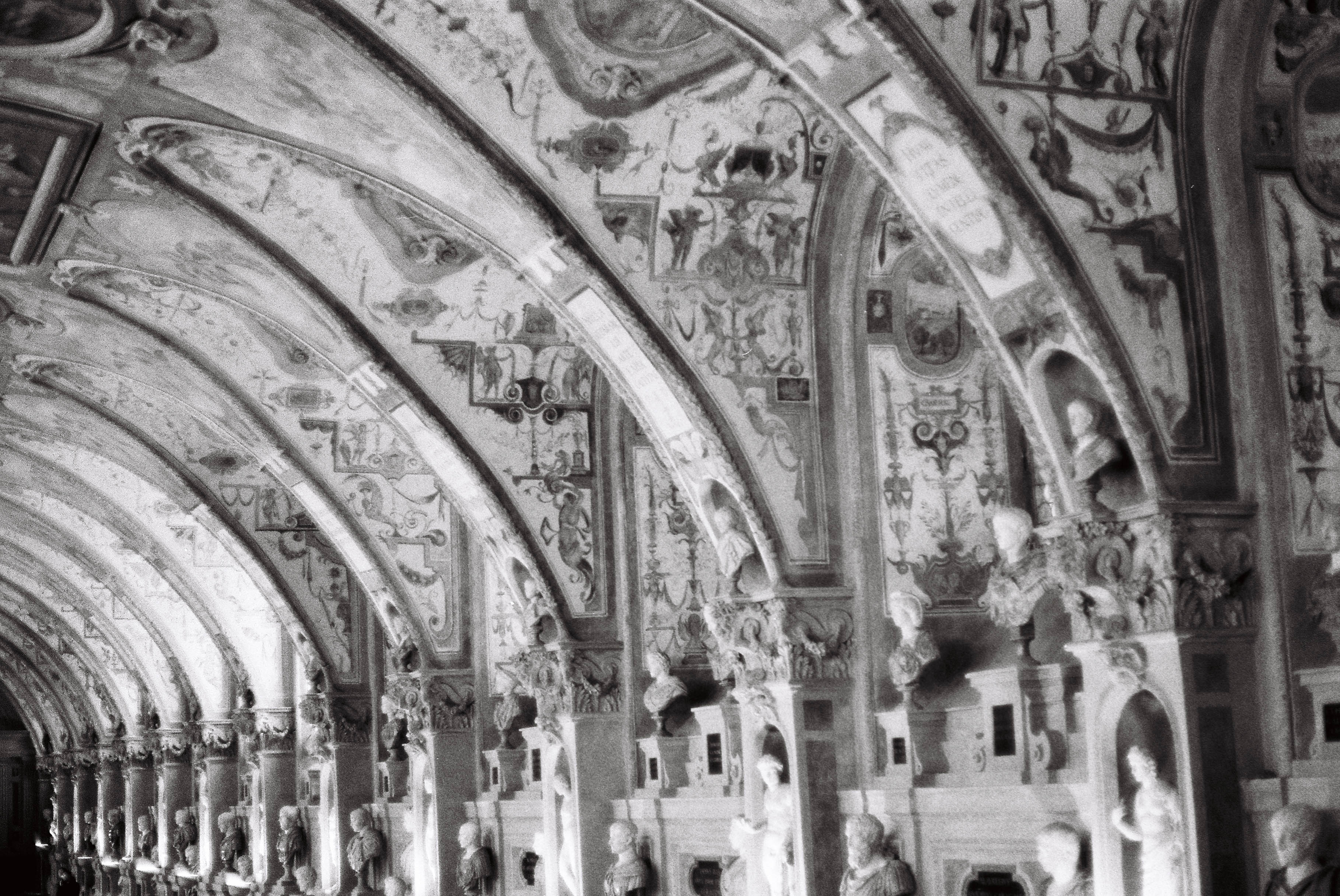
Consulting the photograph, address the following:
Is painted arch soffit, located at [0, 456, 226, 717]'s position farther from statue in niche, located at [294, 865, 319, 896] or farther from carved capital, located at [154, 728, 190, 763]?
statue in niche, located at [294, 865, 319, 896]

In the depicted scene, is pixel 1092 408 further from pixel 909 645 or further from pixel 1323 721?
pixel 909 645

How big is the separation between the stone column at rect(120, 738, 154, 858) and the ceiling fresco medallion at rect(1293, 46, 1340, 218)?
120 feet

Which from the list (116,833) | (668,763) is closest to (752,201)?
(668,763)

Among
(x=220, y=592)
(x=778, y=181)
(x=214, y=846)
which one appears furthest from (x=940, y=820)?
(x=214, y=846)

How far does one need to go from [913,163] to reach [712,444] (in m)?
4.29

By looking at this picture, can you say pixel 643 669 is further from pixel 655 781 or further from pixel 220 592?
pixel 220 592

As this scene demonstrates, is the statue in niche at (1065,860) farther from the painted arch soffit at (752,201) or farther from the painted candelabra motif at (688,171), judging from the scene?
the painted candelabra motif at (688,171)

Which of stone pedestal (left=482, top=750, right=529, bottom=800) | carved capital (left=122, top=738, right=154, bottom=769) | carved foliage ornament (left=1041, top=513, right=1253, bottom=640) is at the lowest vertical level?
stone pedestal (left=482, top=750, right=529, bottom=800)

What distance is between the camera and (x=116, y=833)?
151ft

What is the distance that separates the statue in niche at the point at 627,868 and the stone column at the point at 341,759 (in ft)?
32.8

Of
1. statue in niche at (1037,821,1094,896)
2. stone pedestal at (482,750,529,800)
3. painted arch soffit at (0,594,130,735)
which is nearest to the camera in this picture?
statue in niche at (1037,821,1094,896)

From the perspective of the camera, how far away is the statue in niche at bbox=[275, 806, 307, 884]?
28891 millimetres

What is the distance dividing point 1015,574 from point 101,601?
3061 centimetres

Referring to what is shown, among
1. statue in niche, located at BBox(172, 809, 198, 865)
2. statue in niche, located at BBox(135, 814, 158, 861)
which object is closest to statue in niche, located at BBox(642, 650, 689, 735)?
statue in niche, located at BBox(172, 809, 198, 865)
